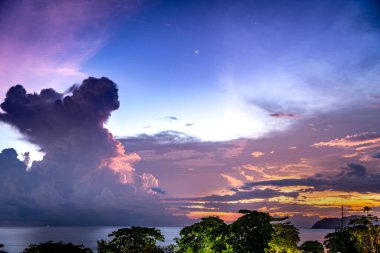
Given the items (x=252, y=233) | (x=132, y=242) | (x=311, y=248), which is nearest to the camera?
(x=132, y=242)

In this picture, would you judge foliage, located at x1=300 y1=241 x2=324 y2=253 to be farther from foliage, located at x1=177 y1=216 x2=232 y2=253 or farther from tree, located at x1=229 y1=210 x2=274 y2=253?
foliage, located at x1=177 y1=216 x2=232 y2=253

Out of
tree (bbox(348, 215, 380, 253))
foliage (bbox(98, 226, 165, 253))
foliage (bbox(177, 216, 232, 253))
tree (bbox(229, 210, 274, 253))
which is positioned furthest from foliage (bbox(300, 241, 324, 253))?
foliage (bbox(98, 226, 165, 253))

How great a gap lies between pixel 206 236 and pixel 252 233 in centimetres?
524

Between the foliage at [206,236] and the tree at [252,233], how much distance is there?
1487 millimetres

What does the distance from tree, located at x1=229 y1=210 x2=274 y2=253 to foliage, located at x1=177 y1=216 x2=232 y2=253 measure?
149 centimetres

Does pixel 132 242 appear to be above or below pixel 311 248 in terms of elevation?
above

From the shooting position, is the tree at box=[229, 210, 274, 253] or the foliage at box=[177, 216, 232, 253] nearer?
the foliage at box=[177, 216, 232, 253]

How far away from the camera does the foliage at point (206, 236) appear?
33.3 meters

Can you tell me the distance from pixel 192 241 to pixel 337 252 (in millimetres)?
49173

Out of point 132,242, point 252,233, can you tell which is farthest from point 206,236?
point 132,242

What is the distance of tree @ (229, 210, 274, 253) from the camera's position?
35.5 meters

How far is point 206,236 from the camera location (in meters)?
33.5

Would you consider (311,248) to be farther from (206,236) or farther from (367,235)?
(206,236)

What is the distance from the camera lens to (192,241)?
113 feet
